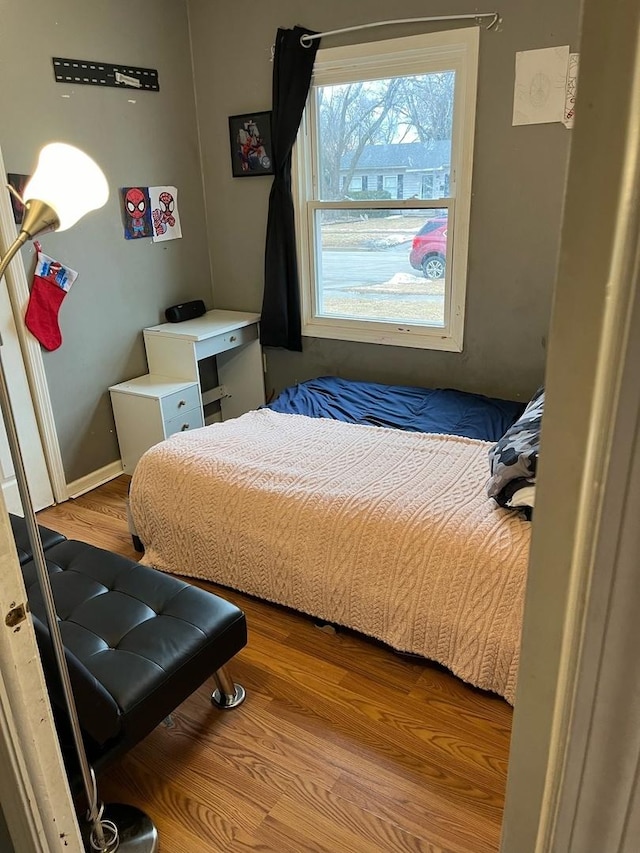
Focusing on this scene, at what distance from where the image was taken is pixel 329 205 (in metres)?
3.43

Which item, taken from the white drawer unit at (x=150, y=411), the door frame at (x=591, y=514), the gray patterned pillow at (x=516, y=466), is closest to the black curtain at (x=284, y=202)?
the white drawer unit at (x=150, y=411)

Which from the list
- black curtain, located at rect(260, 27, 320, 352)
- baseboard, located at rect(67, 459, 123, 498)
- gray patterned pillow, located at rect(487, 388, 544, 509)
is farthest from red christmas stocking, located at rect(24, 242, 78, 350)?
gray patterned pillow, located at rect(487, 388, 544, 509)

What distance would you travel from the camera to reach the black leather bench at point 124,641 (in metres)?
1.39

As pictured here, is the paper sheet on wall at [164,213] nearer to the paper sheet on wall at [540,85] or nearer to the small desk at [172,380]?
the small desk at [172,380]

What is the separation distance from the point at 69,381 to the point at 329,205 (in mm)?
1679

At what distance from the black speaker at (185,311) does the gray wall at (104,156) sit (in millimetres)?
61

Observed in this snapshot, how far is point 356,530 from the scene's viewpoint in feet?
6.64

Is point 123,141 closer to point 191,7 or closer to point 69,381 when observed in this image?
point 191,7

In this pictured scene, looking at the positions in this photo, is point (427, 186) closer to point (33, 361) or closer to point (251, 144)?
point (251, 144)

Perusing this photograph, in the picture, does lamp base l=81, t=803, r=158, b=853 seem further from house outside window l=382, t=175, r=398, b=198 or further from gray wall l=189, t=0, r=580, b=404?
house outside window l=382, t=175, r=398, b=198

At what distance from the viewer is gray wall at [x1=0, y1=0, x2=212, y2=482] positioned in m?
2.76

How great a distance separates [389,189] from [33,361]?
1977mm

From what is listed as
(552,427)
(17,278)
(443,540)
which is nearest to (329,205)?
(17,278)

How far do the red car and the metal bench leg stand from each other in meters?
2.26
